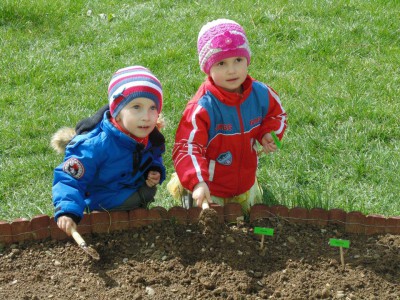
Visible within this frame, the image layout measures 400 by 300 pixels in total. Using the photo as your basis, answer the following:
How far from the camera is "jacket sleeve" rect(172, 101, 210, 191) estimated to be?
13.3 feet

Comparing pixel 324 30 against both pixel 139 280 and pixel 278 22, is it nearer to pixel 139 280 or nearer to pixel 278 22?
pixel 278 22

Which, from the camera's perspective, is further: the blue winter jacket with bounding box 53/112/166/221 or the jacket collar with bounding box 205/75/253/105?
the jacket collar with bounding box 205/75/253/105

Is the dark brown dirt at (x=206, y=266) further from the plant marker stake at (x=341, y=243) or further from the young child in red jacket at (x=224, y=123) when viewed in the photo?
the young child in red jacket at (x=224, y=123)

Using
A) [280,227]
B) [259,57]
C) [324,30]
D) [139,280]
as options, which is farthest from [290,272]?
[324,30]

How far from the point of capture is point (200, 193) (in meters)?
3.98

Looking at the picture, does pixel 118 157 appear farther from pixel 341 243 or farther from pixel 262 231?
pixel 341 243

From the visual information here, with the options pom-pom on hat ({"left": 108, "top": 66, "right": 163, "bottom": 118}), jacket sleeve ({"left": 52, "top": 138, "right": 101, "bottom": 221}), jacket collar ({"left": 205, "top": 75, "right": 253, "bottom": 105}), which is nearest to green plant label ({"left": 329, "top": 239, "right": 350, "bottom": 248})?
jacket collar ({"left": 205, "top": 75, "right": 253, "bottom": 105})

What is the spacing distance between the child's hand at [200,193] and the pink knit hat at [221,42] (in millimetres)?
718

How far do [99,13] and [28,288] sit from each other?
16.0ft

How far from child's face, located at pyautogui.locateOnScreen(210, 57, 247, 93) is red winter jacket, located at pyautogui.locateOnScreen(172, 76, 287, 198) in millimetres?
71

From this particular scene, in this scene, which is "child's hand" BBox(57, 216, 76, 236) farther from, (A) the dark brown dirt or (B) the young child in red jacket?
(B) the young child in red jacket

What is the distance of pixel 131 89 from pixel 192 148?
481 mm

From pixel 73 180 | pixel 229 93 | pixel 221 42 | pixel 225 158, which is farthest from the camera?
pixel 225 158

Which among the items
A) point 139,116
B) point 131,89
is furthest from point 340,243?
point 131,89
